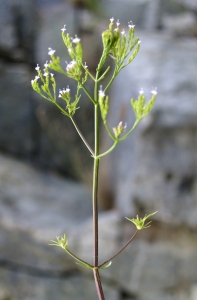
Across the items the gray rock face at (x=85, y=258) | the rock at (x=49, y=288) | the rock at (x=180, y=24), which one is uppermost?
the rock at (x=180, y=24)

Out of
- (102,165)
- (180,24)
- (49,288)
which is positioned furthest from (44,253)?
(180,24)

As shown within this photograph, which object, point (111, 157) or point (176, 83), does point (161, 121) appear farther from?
point (111, 157)

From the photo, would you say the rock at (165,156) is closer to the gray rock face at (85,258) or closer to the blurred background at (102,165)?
the blurred background at (102,165)

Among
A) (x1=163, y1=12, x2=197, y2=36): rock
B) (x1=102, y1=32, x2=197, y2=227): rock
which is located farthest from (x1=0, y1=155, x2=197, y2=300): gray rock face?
(x1=163, y1=12, x2=197, y2=36): rock

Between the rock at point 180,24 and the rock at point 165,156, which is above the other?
the rock at point 180,24

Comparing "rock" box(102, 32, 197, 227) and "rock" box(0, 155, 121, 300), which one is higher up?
"rock" box(102, 32, 197, 227)

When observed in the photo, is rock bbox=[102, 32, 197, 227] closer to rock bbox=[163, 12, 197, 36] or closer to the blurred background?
the blurred background

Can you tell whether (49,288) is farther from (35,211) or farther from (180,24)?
(180,24)

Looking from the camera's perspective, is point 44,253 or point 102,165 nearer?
point 44,253

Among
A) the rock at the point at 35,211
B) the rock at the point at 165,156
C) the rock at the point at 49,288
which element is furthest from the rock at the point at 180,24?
the rock at the point at 49,288
